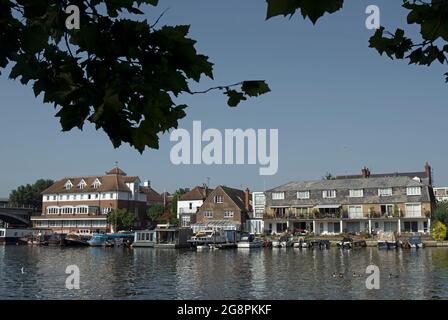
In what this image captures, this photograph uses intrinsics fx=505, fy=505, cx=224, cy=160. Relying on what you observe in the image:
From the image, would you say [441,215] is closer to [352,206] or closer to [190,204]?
[352,206]

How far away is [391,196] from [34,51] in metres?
84.2

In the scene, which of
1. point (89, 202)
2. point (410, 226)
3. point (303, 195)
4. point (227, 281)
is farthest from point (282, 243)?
point (89, 202)

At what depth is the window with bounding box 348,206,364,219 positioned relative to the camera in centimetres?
8405

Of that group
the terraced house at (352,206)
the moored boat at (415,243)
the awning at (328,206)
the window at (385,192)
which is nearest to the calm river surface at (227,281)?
the moored boat at (415,243)

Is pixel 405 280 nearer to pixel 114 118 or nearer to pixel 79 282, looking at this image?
pixel 79 282

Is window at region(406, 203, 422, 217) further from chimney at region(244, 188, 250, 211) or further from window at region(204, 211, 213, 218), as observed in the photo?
window at region(204, 211, 213, 218)

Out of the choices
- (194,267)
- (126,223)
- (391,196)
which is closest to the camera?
(194,267)

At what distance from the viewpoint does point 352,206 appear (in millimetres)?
85062

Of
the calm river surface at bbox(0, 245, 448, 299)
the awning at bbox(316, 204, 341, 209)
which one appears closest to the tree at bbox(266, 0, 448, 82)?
the calm river surface at bbox(0, 245, 448, 299)

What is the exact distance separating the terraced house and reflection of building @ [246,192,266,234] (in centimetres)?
194

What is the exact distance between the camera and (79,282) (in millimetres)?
33969

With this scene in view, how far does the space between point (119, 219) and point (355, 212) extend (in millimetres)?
44502
